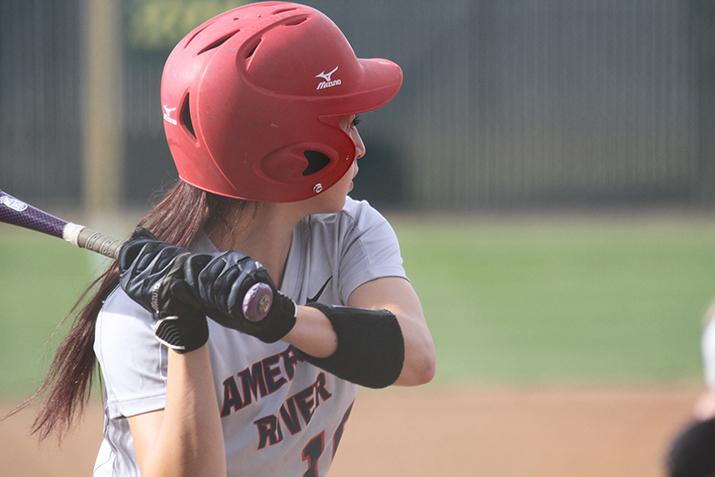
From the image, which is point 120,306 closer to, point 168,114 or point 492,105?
point 168,114

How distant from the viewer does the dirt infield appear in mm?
6035

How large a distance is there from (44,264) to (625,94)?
8771 mm

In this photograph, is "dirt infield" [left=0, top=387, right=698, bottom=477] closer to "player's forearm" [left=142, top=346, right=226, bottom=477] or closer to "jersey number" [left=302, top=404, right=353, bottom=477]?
"jersey number" [left=302, top=404, right=353, bottom=477]

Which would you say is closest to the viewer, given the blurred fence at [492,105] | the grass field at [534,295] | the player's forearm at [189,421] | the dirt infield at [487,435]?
the player's forearm at [189,421]

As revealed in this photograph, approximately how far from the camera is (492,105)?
16344 millimetres

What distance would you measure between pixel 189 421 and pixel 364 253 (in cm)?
61

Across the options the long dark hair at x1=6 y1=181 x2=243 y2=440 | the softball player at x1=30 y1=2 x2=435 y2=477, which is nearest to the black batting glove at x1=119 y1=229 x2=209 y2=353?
the softball player at x1=30 y1=2 x2=435 y2=477

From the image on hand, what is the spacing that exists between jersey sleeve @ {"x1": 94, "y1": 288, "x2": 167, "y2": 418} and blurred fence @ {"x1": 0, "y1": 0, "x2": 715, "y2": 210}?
543 inches

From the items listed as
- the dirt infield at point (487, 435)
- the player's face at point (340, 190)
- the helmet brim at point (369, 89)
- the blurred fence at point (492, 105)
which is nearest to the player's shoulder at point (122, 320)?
the player's face at point (340, 190)

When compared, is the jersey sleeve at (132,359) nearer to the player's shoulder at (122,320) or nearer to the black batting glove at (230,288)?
the player's shoulder at (122,320)

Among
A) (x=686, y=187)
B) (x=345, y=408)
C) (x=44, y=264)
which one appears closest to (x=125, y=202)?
(x=44, y=264)

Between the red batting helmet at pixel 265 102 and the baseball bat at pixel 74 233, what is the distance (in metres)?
0.22

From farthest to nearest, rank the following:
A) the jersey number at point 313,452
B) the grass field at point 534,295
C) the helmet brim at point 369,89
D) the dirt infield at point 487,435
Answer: the grass field at point 534,295, the dirt infield at point 487,435, the jersey number at point 313,452, the helmet brim at point 369,89

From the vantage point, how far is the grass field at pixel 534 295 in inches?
333
